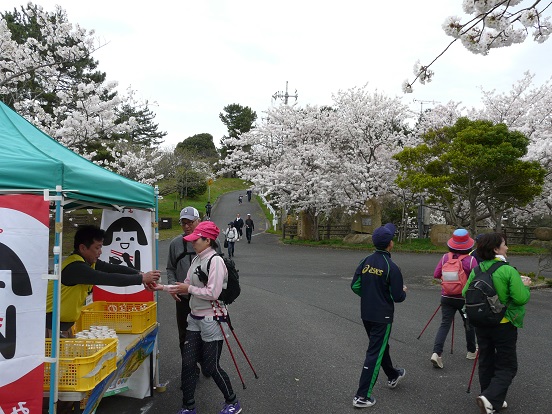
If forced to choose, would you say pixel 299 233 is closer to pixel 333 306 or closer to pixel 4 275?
pixel 333 306

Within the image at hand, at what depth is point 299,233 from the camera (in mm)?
30078

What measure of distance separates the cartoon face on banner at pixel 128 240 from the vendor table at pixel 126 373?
0.75m

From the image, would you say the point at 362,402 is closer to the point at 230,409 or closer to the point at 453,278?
the point at 230,409

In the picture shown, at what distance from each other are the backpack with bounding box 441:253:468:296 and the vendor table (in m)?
3.47

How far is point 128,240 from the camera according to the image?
5.50 m

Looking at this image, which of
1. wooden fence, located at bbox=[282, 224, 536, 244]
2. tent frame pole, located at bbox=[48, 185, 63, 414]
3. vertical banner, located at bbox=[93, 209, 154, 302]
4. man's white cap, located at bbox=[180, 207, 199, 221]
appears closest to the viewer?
tent frame pole, located at bbox=[48, 185, 63, 414]

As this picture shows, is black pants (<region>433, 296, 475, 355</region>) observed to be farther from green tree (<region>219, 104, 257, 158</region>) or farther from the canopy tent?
green tree (<region>219, 104, 257, 158</region>)

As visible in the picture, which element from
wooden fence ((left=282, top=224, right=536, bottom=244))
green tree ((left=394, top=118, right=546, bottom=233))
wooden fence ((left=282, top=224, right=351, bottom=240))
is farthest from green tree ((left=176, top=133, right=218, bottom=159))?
green tree ((left=394, top=118, right=546, bottom=233))

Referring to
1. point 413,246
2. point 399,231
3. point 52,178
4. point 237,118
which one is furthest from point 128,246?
point 237,118

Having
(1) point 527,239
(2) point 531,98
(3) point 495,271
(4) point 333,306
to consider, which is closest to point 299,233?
(1) point 527,239

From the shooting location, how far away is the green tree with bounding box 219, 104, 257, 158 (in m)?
62.6

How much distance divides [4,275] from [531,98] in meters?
27.0

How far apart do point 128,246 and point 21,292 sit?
8.17 ft

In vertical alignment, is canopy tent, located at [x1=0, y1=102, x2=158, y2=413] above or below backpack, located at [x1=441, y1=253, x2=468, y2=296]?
above
